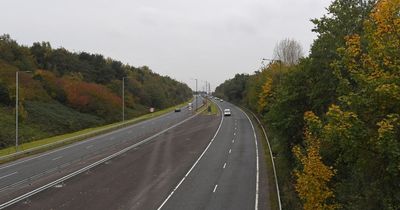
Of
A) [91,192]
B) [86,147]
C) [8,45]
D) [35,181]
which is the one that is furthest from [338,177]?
[8,45]

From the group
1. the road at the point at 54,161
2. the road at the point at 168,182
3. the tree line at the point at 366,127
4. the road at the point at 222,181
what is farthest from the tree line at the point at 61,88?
the tree line at the point at 366,127

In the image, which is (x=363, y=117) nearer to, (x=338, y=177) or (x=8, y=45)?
Result: (x=338, y=177)

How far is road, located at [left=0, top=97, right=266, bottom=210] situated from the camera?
24188 millimetres

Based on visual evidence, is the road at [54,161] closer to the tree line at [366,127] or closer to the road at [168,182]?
the road at [168,182]

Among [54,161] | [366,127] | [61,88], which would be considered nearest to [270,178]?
[54,161]

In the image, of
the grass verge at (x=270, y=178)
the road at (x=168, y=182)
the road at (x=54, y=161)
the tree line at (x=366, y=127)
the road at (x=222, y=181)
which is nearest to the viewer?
the tree line at (x=366, y=127)

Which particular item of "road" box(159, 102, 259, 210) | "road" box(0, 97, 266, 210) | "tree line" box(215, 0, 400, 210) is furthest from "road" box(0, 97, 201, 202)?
"tree line" box(215, 0, 400, 210)

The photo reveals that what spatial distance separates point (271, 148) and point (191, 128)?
2428 centimetres

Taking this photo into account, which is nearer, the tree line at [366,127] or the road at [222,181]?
the tree line at [366,127]

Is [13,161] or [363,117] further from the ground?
[363,117]

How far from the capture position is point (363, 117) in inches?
462

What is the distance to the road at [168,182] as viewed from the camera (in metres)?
24.2

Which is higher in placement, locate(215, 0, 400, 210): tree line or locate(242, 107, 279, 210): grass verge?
locate(215, 0, 400, 210): tree line

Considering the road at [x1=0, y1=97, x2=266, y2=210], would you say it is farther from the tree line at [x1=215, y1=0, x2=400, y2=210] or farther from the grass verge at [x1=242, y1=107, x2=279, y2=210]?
the tree line at [x1=215, y1=0, x2=400, y2=210]
